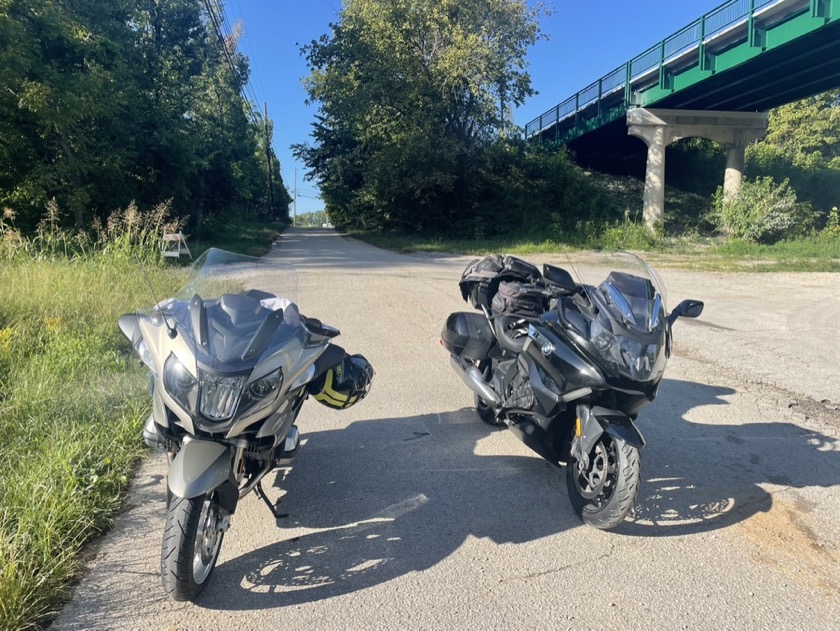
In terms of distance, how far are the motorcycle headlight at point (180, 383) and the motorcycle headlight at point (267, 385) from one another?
244mm

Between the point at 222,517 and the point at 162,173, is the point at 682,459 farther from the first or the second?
the point at 162,173

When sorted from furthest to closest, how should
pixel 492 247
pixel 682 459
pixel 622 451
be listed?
pixel 492 247 → pixel 682 459 → pixel 622 451

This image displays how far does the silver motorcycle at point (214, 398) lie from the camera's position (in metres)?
2.46

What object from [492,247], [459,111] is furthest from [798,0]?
[459,111]

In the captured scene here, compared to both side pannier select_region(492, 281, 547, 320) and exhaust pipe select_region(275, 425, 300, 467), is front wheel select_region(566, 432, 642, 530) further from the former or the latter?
exhaust pipe select_region(275, 425, 300, 467)

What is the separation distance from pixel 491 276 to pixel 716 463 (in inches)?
79.7

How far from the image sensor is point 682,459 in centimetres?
407

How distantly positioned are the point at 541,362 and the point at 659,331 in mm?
662

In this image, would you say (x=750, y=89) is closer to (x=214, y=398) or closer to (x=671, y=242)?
(x=671, y=242)

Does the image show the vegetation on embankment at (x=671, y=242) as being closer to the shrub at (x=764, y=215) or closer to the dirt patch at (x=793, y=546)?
the shrub at (x=764, y=215)

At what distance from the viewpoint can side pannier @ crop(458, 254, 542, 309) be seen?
14.3ft

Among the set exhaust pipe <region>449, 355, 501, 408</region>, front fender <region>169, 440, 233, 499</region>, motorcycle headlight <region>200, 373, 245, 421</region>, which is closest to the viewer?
front fender <region>169, 440, 233, 499</region>

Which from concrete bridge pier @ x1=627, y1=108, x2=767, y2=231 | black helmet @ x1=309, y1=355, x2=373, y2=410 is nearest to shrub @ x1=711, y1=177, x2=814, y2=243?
concrete bridge pier @ x1=627, y1=108, x2=767, y2=231

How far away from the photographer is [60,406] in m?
Result: 4.36
